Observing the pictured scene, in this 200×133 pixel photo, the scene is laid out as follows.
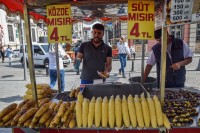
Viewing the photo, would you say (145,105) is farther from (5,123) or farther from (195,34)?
(195,34)

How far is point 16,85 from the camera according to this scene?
810 centimetres

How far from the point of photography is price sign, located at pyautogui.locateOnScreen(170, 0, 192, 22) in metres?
1.75

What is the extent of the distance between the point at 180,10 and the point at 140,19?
503mm

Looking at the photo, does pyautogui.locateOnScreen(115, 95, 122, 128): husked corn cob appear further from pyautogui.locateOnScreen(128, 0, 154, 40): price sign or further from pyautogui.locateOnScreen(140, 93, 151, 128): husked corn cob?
pyautogui.locateOnScreen(128, 0, 154, 40): price sign

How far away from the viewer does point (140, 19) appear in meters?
2.17

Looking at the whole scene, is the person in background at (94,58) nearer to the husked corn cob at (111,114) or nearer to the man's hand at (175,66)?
the man's hand at (175,66)

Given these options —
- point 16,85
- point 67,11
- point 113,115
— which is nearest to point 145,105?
point 113,115

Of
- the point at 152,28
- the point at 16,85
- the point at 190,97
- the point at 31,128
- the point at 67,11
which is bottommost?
the point at 16,85

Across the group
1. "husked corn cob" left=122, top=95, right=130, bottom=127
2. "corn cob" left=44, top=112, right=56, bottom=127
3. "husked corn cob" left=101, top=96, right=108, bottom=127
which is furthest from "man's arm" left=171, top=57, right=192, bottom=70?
"corn cob" left=44, top=112, right=56, bottom=127

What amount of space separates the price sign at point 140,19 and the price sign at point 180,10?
1.38 ft

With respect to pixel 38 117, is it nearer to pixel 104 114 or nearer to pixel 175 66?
pixel 104 114

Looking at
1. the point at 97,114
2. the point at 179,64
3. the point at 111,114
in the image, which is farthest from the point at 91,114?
the point at 179,64

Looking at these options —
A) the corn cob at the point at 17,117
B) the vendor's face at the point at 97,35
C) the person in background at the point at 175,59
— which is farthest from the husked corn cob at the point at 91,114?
the vendor's face at the point at 97,35

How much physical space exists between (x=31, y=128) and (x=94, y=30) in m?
2.13
